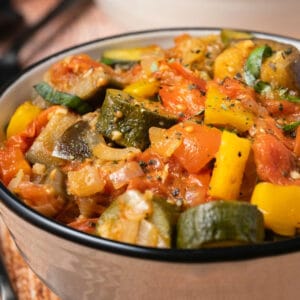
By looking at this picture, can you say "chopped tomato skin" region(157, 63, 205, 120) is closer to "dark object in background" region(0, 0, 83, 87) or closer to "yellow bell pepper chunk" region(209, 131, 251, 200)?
"yellow bell pepper chunk" region(209, 131, 251, 200)

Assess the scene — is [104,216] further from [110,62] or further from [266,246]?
[110,62]

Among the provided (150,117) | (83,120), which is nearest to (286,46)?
(150,117)

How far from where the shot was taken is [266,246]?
101cm

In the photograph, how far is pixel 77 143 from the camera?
150cm

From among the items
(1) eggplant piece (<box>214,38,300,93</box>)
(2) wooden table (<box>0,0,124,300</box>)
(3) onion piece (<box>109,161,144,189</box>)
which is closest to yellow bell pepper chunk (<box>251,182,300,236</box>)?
(3) onion piece (<box>109,161,144,189</box>)

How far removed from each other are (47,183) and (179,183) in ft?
1.05

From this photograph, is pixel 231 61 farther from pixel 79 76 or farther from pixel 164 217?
pixel 164 217

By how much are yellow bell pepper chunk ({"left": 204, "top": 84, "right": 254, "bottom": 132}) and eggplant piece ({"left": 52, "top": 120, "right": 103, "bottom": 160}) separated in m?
0.30

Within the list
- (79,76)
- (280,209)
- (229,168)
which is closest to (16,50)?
(79,76)

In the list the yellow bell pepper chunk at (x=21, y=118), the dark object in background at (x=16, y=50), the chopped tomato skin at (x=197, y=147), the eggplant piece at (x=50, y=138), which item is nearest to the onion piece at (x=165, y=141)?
the chopped tomato skin at (x=197, y=147)

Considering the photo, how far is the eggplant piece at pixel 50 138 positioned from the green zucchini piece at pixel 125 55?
335mm

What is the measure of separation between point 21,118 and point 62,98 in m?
0.14

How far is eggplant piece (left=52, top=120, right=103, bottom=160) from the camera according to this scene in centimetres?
148

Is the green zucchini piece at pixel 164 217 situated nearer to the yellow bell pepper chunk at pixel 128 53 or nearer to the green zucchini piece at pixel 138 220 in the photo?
the green zucchini piece at pixel 138 220
